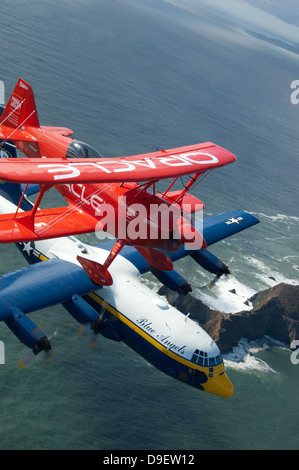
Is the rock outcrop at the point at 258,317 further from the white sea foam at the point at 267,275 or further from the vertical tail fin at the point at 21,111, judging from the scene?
the vertical tail fin at the point at 21,111

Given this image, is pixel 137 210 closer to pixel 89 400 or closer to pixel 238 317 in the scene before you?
pixel 89 400

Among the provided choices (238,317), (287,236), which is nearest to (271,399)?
(238,317)

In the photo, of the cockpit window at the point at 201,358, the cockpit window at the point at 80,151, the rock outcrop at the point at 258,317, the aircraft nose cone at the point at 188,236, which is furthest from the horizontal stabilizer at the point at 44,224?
the rock outcrop at the point at 258,317
